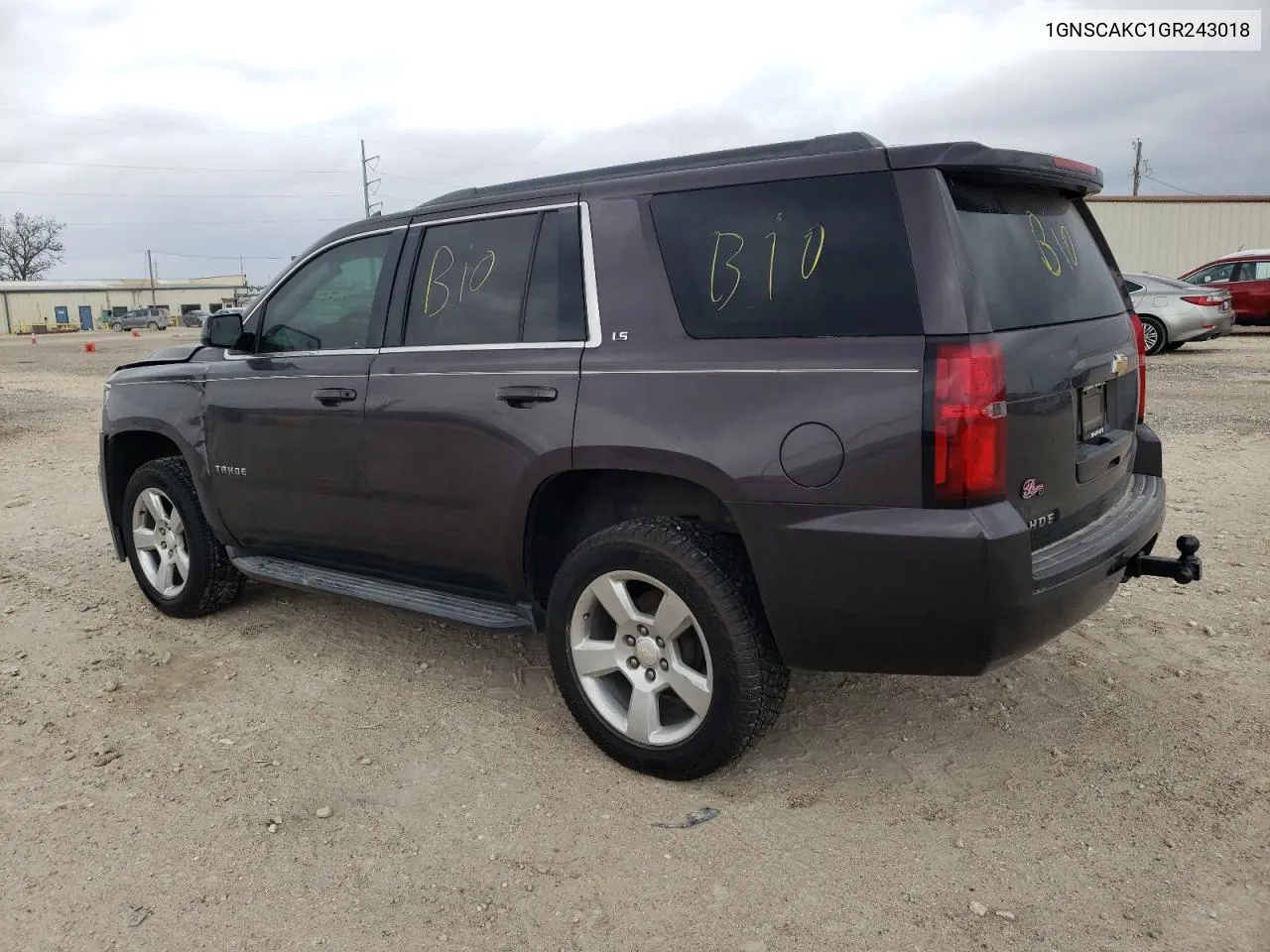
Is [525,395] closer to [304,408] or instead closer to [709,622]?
[709,622]

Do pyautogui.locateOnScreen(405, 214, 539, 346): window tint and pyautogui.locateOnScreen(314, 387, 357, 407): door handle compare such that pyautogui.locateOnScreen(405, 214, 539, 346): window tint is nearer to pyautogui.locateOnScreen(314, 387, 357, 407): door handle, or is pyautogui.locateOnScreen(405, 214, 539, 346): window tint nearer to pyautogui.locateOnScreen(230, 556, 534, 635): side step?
pyautogui.locateOnScreen(314, 387, 357, 407): door handle

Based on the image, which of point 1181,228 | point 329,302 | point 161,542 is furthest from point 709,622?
point 1181,228

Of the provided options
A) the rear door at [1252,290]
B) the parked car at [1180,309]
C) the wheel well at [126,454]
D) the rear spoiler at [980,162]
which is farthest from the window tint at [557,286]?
the rear door at [1252,290]

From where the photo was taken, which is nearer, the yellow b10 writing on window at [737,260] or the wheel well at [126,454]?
the yellow b10 writing on window at [737,260]

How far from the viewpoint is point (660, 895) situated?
2.72 m

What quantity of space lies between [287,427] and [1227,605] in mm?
4203

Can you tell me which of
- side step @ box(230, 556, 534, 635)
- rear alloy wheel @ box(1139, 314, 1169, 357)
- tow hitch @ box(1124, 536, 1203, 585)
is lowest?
side step @ box(230, 556, 534, 635)

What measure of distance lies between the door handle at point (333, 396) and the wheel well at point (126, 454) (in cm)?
143

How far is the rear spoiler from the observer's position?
280 cm

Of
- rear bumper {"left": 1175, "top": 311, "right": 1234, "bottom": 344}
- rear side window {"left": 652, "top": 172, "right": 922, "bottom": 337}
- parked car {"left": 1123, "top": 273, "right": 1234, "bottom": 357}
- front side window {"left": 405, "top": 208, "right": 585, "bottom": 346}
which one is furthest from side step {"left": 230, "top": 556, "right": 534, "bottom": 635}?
rear bumper {"left": 1175, "top": 311, "right": 1234, "bottom": 344}

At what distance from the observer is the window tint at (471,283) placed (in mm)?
3652

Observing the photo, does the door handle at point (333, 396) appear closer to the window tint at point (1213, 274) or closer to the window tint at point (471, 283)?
the window tint at point (471, 283)

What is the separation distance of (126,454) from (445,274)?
2428 mm

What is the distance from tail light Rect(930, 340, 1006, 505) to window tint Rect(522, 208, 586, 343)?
124 centimetres
